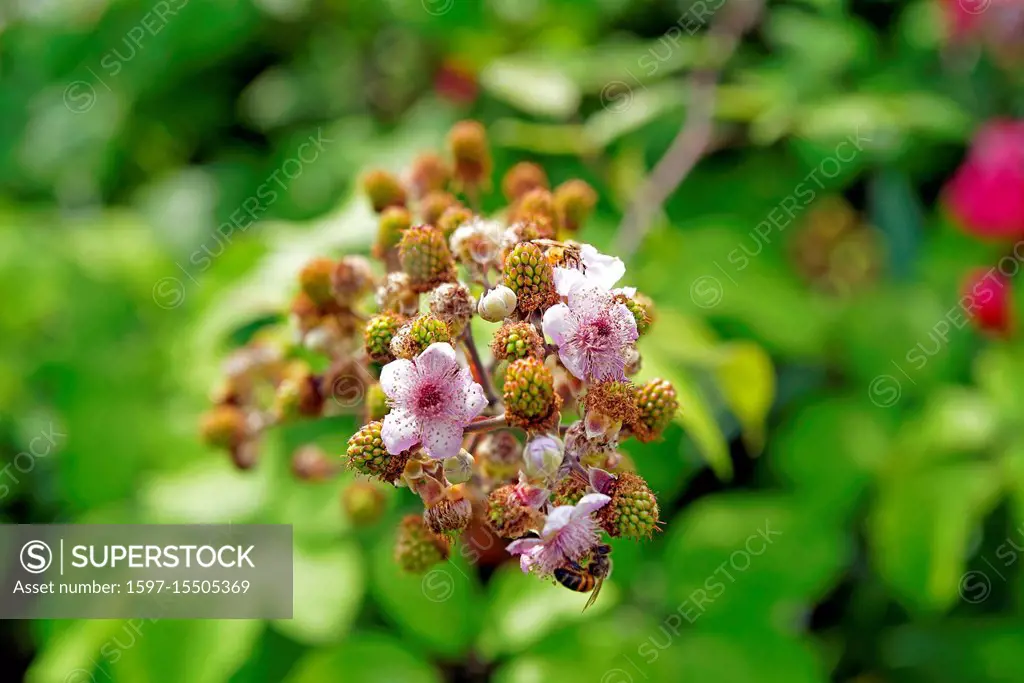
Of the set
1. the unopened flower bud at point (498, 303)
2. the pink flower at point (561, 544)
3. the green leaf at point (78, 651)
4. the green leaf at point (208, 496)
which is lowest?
the green leaf at point (78, 651)

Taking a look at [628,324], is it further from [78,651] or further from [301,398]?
[78,651]

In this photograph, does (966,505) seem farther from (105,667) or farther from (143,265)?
(143,265)

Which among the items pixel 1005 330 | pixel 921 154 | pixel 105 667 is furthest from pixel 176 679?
pixel 921 154

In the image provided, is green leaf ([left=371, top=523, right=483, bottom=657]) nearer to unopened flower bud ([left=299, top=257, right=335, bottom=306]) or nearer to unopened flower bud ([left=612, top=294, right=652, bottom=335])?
unopened flower bud ([left=299, top=257, right=335, bottom=306])

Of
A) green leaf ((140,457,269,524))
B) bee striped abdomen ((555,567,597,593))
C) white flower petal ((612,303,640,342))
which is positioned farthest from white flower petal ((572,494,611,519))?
green leaf ((140,457,269,524))

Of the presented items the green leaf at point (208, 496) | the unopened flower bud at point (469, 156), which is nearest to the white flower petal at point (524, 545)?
the unopened flower bud at point (469, 156)

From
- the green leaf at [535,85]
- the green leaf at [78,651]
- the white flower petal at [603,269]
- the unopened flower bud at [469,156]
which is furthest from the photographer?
the green leaf at [535,85]

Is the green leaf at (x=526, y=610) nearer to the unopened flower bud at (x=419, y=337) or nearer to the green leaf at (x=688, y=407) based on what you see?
the green leaf at (x=688, y=407)
